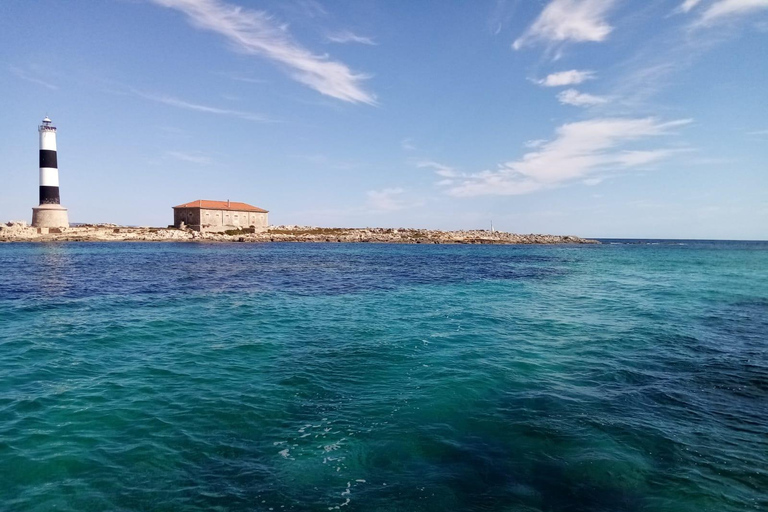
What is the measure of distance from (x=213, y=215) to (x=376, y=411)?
112592 mm

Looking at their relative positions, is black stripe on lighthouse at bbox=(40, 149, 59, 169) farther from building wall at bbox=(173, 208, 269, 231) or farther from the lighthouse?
building wall at bbox=(173, 208, 269, 231)

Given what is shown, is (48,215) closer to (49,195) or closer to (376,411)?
(49,195)

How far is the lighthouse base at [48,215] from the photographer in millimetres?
Result: 87250

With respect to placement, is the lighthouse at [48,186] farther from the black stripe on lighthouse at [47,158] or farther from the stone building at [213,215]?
the stone building at [213,215]

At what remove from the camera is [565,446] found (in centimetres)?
811

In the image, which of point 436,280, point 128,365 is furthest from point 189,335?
point 436,280

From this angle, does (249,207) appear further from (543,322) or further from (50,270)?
(543,322)

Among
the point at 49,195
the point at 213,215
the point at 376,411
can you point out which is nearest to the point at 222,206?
the point at 213,215

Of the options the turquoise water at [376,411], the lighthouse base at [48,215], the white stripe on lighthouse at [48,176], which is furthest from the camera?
the lighthouse base at [48,215]

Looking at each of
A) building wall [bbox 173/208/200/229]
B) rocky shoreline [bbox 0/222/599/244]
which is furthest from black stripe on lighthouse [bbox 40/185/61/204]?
building wall [bbox 173/208/200/229]

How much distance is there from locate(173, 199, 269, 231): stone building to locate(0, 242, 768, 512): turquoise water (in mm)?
94300

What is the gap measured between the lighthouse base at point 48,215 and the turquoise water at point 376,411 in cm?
8577

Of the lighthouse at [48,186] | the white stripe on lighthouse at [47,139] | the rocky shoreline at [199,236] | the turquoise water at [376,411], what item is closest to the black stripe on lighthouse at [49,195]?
the lighthouse at [48,186]

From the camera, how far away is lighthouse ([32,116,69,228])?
273ft
